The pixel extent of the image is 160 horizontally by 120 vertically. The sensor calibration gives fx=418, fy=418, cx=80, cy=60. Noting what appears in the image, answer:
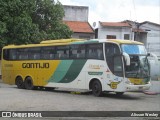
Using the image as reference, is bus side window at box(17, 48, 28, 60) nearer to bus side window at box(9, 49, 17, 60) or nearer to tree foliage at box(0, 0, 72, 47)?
bus side window at box(9, 49, 17, 60)

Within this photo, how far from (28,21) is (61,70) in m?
14.0

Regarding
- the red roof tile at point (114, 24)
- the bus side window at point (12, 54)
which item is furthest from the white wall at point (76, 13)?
the bus side window at point (12, 54)

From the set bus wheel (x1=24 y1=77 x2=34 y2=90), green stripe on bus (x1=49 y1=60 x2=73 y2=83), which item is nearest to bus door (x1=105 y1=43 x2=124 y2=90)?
green stripe on bus (x1=49 y1=60 x2=73 y2=83)

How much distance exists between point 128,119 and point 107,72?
8998 mm

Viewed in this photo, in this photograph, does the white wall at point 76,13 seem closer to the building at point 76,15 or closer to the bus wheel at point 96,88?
the building at point 76,15

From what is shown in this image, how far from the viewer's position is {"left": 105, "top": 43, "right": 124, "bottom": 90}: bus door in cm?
2108

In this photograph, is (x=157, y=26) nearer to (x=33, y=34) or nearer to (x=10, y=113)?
(x=33, y=34)

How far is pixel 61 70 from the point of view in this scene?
24672 mm

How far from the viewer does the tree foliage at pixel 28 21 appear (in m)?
36.7

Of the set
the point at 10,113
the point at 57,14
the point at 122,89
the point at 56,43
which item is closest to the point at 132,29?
the point at 57,14

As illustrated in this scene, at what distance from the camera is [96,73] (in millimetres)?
22344

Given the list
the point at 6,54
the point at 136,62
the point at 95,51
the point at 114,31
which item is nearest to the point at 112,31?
the point at 114,31

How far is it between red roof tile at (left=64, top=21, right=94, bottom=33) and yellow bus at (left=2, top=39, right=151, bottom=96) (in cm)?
2488

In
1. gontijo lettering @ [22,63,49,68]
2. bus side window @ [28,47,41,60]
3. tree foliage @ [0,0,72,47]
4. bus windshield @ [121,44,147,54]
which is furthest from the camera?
tree foliage @ [0,0,72,47]
